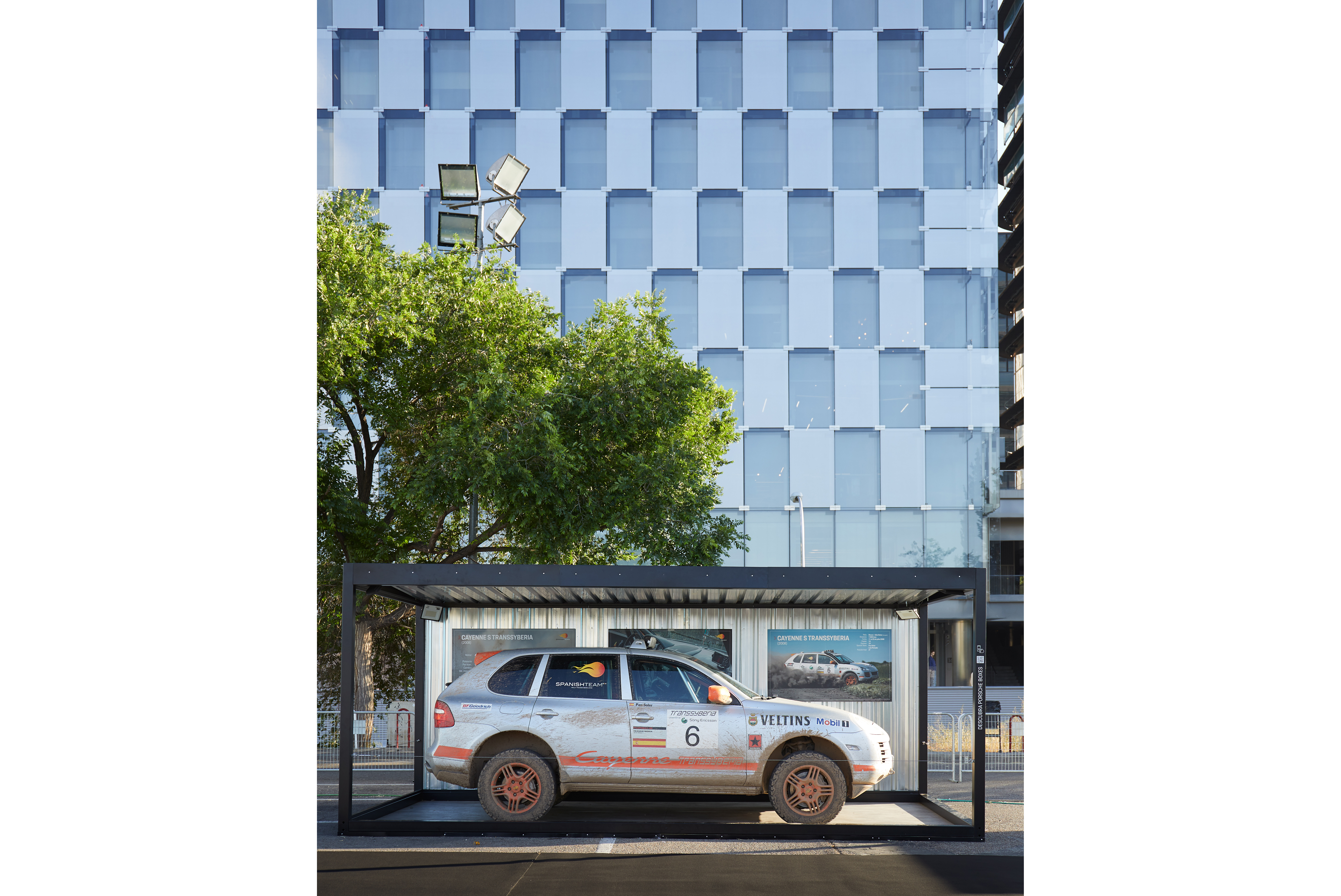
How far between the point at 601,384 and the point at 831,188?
1701cm

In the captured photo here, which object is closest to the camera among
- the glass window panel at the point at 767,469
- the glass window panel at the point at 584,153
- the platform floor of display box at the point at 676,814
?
the platform floor of display box at the point at 676,814

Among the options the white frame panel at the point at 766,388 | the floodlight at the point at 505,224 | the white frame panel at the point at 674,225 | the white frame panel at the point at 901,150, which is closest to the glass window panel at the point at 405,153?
the white frame panel at the point at 674,225

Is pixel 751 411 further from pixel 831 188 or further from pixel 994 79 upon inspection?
pixel 994 79

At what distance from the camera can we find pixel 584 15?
104ft

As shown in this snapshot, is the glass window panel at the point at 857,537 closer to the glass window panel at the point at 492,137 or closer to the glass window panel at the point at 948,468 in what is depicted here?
the glass window panel at the point at 948,468

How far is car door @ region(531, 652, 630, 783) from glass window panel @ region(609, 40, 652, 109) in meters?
24.0

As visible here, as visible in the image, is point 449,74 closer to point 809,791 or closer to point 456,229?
point 456,229

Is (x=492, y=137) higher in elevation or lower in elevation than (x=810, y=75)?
lower

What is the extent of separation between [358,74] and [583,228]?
25.9 ft

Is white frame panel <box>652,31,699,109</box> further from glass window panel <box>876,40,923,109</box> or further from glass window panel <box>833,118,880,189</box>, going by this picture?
glass window panel <box>876,40,923,109</box>

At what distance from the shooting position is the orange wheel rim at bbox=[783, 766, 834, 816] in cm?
1087

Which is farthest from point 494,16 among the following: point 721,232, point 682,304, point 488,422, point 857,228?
point 488,422

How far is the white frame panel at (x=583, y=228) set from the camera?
31312mm

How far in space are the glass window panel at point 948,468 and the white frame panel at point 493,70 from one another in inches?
614
